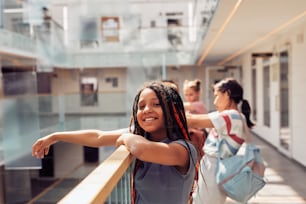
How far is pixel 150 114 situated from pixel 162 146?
0.13 meters

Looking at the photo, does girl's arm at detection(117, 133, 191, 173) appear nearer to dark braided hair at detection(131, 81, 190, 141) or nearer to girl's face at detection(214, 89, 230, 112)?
dark braided hair at detection(131, 81, 190, 141)

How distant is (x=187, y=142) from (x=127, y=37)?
8787 mm

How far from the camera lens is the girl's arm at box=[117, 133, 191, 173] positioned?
3.33ft

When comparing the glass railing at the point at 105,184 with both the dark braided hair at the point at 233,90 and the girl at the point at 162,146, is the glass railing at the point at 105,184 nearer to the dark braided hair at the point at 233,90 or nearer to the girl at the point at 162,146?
the girl at the point at 162,146

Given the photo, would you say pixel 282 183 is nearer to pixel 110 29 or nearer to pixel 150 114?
pixel 150 114

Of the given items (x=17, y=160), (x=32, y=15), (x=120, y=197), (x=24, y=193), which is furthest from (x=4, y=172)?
(x=120, y=197)

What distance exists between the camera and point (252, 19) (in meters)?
4.13

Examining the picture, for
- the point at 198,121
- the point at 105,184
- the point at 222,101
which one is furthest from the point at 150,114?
the point at 222,101

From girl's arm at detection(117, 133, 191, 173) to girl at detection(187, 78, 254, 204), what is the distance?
0.83 m

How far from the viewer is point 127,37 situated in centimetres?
970

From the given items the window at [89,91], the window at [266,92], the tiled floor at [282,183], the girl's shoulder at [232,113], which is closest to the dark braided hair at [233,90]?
the girl's shoulder at [232,113]

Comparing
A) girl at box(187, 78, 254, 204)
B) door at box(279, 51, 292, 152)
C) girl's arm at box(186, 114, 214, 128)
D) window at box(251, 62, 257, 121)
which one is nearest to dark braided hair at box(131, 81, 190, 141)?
girl's arm at box(186, 114, 214, 128)

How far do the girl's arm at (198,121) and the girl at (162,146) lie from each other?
0.39 meters

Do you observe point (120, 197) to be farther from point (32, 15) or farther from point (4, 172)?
point (32, 15)
